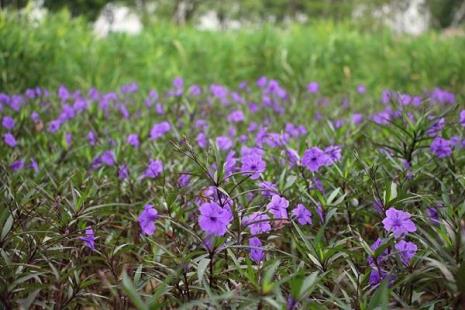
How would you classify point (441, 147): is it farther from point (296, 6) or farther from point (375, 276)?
point (296, 6)

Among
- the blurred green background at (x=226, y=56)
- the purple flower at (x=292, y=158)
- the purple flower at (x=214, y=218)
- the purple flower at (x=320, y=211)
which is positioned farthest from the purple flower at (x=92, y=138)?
the blurred green background at (x=226, y=56)

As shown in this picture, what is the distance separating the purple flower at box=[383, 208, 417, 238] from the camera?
55.0 inches

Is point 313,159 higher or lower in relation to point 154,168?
higher

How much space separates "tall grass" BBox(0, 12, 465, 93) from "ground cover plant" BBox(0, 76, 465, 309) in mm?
1984

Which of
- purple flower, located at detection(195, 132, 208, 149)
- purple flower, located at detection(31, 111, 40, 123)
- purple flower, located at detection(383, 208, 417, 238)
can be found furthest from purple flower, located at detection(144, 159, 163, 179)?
purple flower, located at detection(31, 111, 40, 123)

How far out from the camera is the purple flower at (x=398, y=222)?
1.40 metres

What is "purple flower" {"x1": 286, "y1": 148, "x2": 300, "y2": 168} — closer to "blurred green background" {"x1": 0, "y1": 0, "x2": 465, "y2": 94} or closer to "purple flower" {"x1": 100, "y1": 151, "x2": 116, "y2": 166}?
"purple flower" {"x1": 100, "y1": 151, "x2": 116, "y2": 166}

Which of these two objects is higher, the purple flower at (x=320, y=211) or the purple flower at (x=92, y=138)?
the purple flower at (x=320, y=211)

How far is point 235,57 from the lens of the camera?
666cm

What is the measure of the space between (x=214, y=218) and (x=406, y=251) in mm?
534

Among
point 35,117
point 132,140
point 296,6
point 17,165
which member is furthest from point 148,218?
point 296,6

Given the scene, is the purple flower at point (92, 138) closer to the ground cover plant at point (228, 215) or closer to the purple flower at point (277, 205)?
the ground cover plant at point (228, 215)

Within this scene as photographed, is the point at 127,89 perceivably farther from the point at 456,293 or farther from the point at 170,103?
the point at 456,293

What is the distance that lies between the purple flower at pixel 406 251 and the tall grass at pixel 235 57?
4.10 metres
